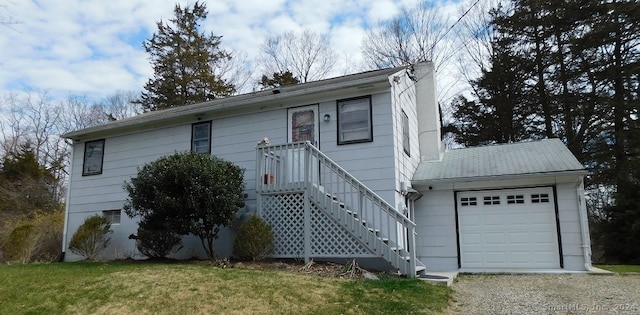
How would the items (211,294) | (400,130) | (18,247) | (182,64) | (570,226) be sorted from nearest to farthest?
(211,294), (570,226), (400,130), (18,247), (182,64)

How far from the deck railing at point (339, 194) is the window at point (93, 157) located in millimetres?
6157

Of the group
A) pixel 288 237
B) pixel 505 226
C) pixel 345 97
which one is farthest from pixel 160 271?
pixel 505 226

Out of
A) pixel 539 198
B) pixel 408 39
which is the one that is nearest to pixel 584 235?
pixel 539 198

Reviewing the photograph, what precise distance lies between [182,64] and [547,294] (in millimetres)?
24620

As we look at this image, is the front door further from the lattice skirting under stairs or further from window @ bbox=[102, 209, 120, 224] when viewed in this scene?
window @ bbox=[102, 209, 120, 224]

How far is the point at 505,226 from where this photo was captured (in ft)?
32.7

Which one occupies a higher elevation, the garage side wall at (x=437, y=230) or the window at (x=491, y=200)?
the window at (x=491, y=200)

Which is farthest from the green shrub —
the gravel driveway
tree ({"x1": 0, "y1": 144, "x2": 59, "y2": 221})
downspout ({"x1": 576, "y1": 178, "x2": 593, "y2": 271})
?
downspout ({"x1": 576, "y1": 178, "x2": 593, "y2": 271})

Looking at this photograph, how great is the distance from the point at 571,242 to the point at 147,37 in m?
25.7

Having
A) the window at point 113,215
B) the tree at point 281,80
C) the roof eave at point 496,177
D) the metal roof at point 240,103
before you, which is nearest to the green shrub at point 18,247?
the window at point 113,215

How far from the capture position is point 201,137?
1122cm

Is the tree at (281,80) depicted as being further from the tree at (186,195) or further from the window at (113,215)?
the tree at (186,195)

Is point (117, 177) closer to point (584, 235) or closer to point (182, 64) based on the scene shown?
point (584, 235)

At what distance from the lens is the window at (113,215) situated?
11799mm
